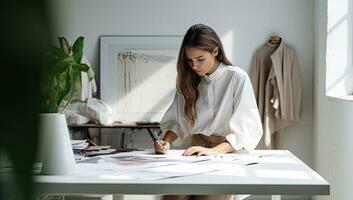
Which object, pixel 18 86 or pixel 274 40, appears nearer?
pixel 18 86

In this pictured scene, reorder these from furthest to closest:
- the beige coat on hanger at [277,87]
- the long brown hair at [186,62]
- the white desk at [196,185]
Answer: the beige coat on hanger at [277,87] → the long brown hair at [186,62] → the white desk at [196,185]

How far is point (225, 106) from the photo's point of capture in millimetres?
3043

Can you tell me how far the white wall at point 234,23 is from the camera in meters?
5.50

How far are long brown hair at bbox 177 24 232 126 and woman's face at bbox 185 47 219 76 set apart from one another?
0.07ft

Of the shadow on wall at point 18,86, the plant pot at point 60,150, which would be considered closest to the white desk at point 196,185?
the plant pot at point 60,150

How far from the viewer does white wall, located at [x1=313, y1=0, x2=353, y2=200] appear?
4.04 m

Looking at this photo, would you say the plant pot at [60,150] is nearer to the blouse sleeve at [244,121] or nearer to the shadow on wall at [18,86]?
the blouse sleeve at [244,121]

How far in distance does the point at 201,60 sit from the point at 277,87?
2432mm

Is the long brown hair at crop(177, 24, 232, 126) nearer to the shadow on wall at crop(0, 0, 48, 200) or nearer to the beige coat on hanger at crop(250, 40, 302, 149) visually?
the beige coat on hanger at crop(250, 40, 302, 149)

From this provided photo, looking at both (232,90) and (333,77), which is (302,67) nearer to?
(333,77)

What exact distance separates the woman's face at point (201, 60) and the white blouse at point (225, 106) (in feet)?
0.14

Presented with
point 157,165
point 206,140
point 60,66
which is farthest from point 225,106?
point 60,66

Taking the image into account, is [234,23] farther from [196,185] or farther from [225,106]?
[196,185]

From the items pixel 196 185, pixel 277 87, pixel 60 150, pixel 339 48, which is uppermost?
pixel 339 48
